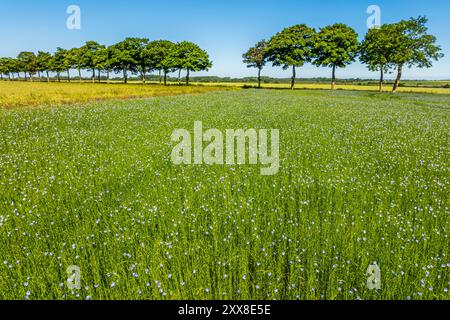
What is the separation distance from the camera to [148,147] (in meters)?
10.6

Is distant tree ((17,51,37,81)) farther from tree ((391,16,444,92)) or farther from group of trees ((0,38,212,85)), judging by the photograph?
tree ((391,16,444,92))

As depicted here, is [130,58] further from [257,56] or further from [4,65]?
[4,65]

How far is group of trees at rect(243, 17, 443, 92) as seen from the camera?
64250 mm

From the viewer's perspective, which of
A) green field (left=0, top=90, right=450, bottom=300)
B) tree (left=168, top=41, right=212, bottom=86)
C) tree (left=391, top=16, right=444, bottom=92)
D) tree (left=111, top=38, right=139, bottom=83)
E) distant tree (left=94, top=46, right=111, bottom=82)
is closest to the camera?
green field (left=0, top=90, right=450, bottom=300)

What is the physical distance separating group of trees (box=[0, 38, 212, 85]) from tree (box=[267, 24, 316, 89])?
25.7 m

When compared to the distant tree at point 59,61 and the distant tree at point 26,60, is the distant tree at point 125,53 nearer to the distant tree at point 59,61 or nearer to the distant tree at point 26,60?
the distant tree at point 59,61

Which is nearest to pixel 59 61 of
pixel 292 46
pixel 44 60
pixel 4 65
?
pixel 44 60

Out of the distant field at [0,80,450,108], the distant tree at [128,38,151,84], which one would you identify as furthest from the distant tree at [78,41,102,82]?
the distant field at [0,80,450,108]

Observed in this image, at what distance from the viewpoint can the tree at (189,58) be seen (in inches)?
3637

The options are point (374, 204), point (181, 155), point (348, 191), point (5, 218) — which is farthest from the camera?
point (181, 155)

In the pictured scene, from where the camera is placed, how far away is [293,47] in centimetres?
8262
